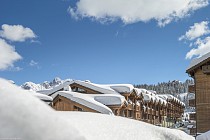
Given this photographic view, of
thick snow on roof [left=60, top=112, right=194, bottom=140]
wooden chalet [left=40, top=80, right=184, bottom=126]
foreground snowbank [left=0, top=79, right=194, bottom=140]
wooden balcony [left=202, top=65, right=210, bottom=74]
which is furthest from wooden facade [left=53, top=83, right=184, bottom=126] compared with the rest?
foreground snowbank [left=0, top=79, right=194, bottom=140]

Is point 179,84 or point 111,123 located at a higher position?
point 179,84

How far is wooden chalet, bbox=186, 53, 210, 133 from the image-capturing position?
20.9 metres

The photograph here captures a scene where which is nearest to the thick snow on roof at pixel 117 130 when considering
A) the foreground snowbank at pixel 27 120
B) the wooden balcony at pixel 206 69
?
the foreground snowbank at pixel 27 120

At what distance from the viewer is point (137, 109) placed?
40.4m

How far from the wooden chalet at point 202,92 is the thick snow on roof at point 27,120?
2081cm

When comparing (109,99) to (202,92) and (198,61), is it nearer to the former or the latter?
(198,61)

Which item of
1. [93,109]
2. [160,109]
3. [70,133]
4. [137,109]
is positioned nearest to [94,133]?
[70,133]

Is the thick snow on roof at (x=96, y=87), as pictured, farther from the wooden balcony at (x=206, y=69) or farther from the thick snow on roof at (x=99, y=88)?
the wooden balcony at (x=206, y=69)

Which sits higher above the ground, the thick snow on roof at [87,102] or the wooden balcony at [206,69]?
the wooden balcony at [206,69]

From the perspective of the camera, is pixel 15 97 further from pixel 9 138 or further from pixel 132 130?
pixel 132 130

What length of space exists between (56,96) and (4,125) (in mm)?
27986

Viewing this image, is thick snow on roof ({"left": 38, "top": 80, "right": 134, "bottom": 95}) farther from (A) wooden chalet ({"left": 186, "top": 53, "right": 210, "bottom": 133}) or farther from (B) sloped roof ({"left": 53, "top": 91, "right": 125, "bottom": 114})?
(A) wooden chalet ({"left": 186, "top": 53, "right": 210, "bottom": 133})

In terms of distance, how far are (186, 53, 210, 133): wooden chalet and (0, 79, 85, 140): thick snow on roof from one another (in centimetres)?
2081

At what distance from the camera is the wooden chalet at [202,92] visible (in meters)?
20.9
